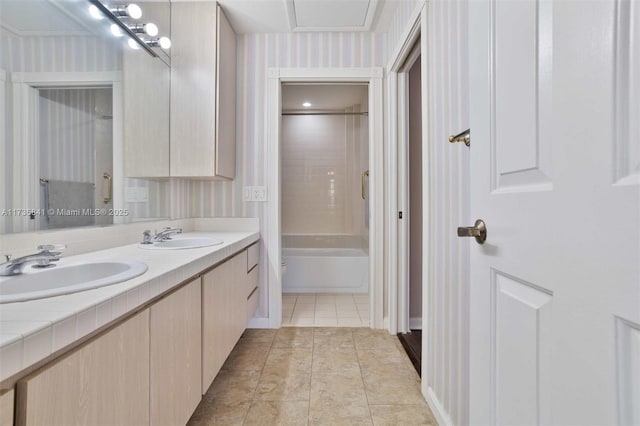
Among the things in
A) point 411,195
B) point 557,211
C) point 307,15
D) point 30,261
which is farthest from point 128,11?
point 411,195

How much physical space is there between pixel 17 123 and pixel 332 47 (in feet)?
6.43

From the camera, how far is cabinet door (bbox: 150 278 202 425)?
0.83 metres

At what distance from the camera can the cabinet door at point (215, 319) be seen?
1.18 metres

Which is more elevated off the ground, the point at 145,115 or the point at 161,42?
the point at 161,42

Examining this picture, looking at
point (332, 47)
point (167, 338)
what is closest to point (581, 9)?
point (167, 338)

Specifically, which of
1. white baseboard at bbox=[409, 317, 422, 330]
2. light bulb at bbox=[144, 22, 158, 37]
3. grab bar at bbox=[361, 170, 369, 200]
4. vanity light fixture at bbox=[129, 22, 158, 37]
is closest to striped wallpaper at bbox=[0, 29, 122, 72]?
vanity light fixture at bbox=[129, 22, 158, 37]

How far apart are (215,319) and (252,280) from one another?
2.37 ft

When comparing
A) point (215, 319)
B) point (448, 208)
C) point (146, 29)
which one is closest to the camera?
point (448, 208)

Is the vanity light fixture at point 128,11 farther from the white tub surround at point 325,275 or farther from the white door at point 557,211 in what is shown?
the white tub surround at point 325,275

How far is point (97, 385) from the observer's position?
614 mm

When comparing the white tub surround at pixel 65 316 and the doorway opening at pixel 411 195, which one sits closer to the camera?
the white tub surround at pixel 65 316

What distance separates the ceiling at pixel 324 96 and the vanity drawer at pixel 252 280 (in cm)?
232

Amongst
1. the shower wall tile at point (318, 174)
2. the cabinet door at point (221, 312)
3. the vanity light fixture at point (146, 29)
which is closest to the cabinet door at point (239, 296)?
the cabinet door at point (221, 312)

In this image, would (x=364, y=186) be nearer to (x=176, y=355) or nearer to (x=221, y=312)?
(x=221, y=312)
